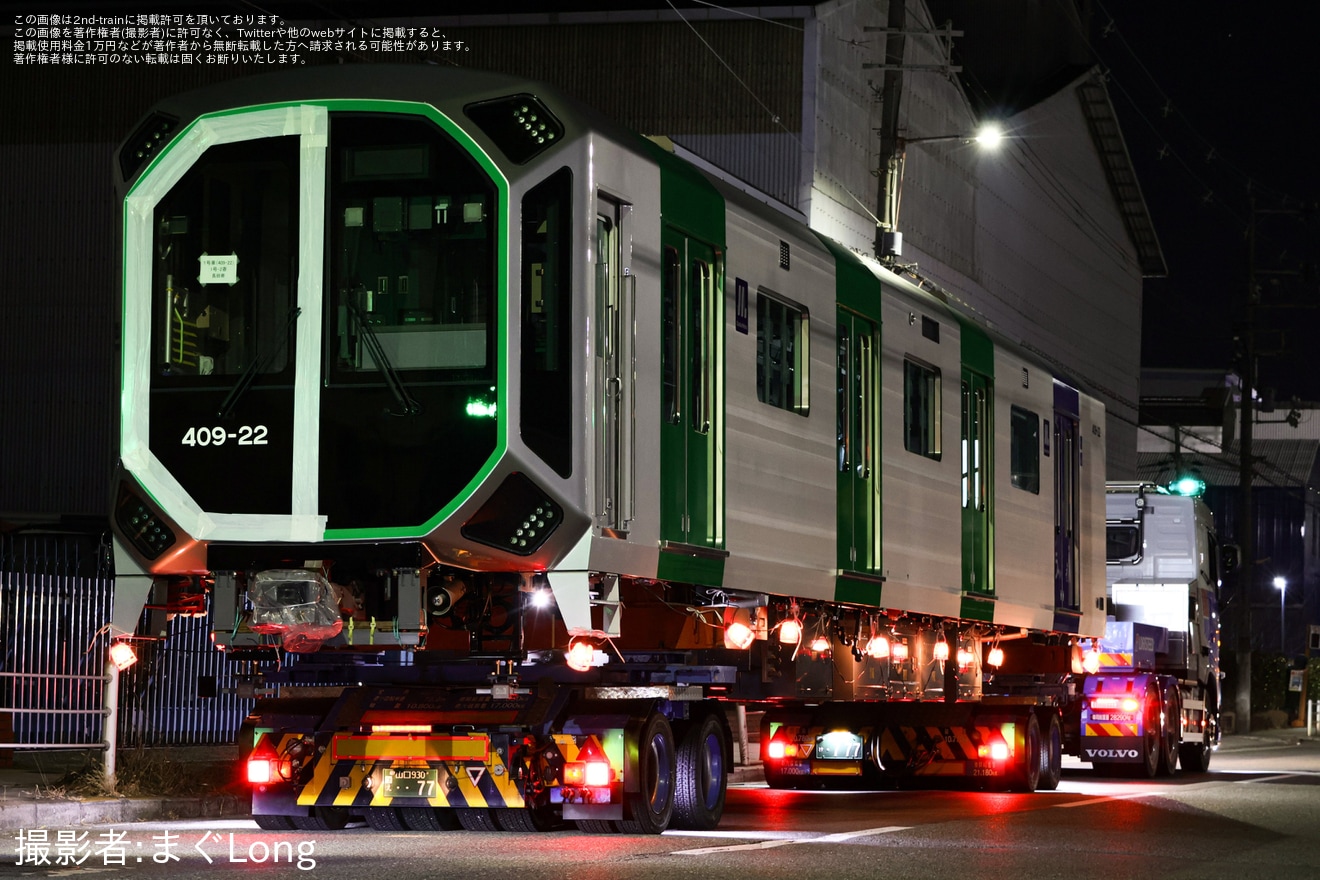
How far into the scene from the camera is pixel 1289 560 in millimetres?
80562

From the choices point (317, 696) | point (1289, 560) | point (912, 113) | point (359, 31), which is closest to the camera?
point (317, 696)

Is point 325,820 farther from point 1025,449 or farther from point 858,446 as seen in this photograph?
point 1025,449

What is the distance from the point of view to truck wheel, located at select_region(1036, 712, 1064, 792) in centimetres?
2101

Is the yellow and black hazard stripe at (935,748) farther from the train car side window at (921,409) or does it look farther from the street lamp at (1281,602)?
the street lamp at (1281,602)

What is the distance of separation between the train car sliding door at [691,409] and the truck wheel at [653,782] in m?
1.02

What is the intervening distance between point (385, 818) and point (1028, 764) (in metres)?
8.20

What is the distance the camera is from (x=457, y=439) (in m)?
11.5

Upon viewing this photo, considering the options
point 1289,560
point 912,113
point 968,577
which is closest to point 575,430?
point 968,577

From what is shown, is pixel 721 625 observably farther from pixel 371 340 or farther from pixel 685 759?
pixel 371 340

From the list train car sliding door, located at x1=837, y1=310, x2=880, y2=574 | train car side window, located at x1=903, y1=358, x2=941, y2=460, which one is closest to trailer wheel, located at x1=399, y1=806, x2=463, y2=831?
train car sliding door, located at x1=837, y1=310, x2=880, y2=574

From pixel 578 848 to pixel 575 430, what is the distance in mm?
2400

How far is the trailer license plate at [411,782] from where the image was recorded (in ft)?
42.6

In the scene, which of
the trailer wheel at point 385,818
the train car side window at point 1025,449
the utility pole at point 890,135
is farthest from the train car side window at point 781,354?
the utility pole at point 890,135

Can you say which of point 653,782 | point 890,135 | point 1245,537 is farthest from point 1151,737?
point 1245,537
